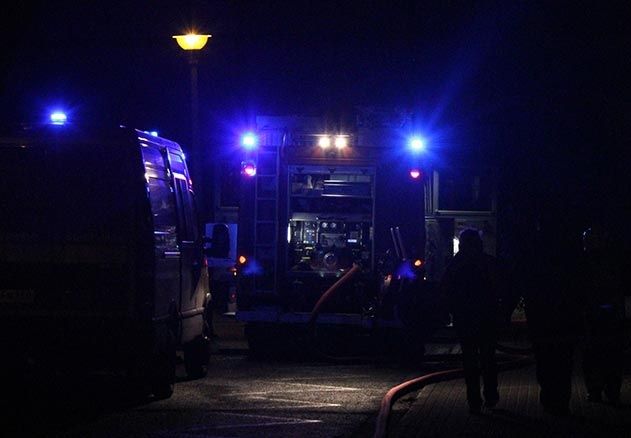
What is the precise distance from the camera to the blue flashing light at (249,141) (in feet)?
60.2

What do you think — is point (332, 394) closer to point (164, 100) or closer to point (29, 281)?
point (29, 281)

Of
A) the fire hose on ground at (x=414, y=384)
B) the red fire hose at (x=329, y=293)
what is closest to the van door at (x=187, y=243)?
the fire hose on ground at (x=414, y=384)

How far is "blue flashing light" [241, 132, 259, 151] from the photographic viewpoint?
1834 cm

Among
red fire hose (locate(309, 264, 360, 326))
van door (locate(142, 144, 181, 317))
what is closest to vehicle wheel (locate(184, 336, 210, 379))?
van door (locate(142, 144, 181, 317))

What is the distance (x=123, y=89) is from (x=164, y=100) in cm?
129

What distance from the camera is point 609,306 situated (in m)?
12.8

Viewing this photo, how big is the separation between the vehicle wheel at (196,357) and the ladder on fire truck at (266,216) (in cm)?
344

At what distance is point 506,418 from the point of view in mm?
11648

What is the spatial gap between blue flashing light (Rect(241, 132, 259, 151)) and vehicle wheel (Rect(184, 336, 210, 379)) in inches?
168

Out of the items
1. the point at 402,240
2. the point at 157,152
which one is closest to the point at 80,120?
the point at 157,152

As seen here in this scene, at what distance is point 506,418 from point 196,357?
14.9ft

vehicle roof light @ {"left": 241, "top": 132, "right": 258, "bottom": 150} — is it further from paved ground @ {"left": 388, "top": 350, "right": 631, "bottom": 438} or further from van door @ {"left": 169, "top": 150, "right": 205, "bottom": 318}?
paved ground @ {"left": 388, "top": 350, "right": 631, "bottom": 438}

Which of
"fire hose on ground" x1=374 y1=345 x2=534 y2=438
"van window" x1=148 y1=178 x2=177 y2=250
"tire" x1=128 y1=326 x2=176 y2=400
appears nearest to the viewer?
"fire hose on ground" x1=374 y1=345 x2=534 y2=438

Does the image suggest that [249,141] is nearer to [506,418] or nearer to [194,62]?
[194,62]
